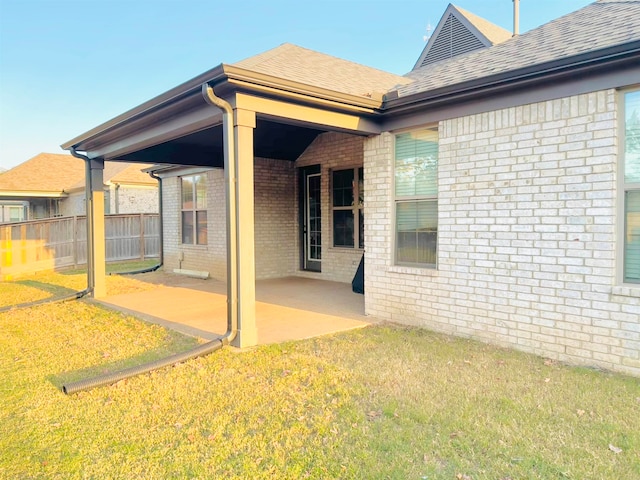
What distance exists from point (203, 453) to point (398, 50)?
1688 cm

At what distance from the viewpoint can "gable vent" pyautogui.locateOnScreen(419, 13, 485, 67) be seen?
10.4 m

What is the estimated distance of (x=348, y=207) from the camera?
961 centimetres

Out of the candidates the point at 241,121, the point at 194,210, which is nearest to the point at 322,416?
the point at 241,121

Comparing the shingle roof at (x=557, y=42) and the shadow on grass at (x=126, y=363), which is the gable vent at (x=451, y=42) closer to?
the shingle roof at (x=557, y=42)

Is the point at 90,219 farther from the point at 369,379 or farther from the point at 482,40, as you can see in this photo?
the point at 482,40

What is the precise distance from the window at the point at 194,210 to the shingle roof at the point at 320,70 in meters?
5.03

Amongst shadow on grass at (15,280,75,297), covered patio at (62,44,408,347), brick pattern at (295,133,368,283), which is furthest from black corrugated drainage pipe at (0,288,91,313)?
brick pattern at (295,133,368,283)

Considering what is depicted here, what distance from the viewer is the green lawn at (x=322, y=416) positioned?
267 centimetres

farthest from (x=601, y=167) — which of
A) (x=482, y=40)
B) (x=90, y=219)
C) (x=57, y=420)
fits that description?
(x=90, y=219)

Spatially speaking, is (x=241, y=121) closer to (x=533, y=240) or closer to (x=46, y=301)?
(x=533, y=240)

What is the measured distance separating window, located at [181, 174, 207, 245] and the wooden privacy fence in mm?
3239

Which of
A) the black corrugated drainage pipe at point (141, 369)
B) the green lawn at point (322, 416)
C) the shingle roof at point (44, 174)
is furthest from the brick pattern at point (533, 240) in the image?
the shingle roof at point (44, 174)

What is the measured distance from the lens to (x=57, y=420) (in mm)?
3328

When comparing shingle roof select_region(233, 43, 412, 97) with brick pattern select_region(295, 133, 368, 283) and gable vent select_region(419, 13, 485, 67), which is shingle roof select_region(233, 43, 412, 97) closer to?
brick pattern select_region(295, 133, 368, 283)
